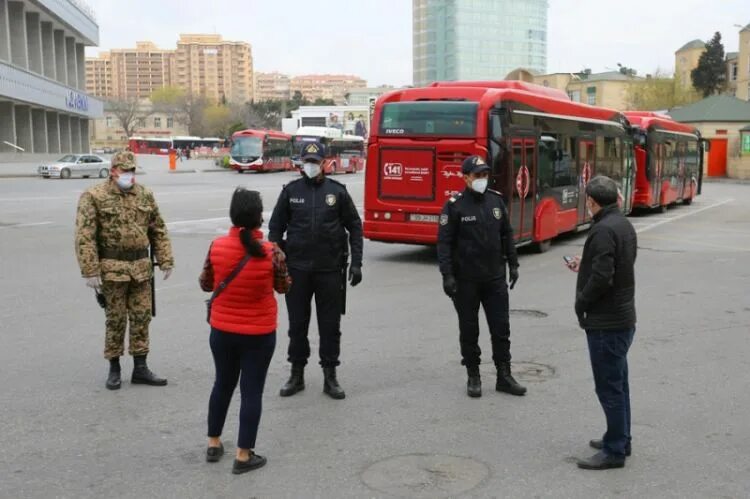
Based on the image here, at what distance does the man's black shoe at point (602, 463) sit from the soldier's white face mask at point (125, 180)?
151 inches

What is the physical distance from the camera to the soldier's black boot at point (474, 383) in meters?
6.22

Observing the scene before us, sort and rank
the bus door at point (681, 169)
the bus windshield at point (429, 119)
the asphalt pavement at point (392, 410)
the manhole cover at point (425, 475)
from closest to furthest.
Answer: the manhole cover at point (425, 475) → the asphalt pavement at point (392, 410) → the bus windshield at point (429, 119) → the bus door at point (681, 169)

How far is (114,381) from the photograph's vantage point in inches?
252

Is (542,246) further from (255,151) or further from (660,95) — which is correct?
(660,95)

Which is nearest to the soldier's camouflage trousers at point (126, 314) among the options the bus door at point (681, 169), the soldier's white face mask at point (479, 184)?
the soldier's white face mask at point (479, 184)

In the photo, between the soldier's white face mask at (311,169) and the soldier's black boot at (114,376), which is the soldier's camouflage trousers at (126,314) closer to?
the soldier's black boot at (114,376)

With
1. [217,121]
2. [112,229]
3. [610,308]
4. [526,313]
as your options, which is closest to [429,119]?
[526,313]

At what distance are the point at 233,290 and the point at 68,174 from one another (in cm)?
4747

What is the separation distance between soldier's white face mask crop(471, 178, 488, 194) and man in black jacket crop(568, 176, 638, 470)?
1459 millimetres

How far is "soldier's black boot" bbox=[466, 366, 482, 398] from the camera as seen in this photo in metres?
6.22

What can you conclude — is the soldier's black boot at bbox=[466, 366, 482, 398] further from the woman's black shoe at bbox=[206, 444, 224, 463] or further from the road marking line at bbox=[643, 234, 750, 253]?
the road marking line at bbox=[643, 234, 750, 253]

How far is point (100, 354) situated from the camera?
7.49m

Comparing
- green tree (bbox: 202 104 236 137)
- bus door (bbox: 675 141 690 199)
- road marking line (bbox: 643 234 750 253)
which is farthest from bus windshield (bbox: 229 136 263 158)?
green tree (bbox: 202 104 236 137)

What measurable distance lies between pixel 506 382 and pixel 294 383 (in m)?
1.60
